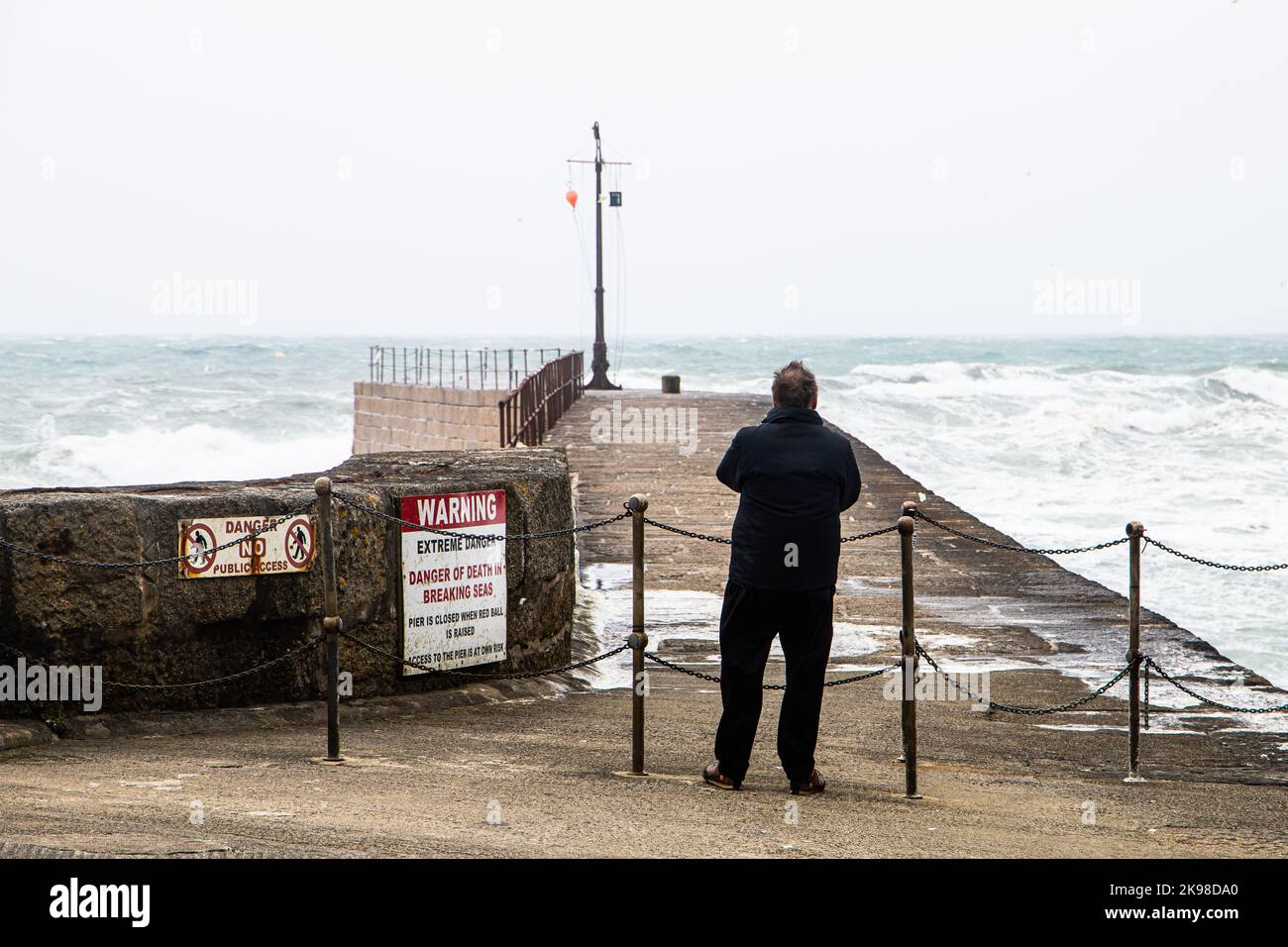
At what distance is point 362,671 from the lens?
7105mm

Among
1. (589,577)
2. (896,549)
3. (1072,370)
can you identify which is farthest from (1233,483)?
(1072,370)

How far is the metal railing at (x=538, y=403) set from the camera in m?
19.9

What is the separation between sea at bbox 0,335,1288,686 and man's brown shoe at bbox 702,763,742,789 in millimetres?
7520

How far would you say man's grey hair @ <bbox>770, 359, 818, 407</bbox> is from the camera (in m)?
5.67

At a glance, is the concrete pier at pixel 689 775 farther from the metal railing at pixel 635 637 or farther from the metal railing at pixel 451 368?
the metal railing at pixel 451 368

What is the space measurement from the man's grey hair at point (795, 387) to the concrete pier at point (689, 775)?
155 centimetres

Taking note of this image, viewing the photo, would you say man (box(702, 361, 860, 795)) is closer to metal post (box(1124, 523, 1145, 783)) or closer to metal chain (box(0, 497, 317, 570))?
metal post (box(1124, 523, 1145, 783))

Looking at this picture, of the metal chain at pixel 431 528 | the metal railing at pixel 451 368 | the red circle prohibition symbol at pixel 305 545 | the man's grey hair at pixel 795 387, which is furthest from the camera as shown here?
the metal railing at pixel 451 368

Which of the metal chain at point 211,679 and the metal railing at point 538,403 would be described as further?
the metal railing at point 538,403

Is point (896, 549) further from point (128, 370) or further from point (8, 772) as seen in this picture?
point (128, 370)

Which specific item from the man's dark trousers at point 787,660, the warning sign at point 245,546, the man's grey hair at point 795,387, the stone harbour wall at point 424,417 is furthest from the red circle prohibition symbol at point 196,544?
the stone harbour wall at point 424,417

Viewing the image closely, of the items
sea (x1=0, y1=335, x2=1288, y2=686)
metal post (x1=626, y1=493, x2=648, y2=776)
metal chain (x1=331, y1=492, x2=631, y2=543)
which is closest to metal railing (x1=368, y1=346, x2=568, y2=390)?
sea (x1=0, y1=335, x2=1288, y2=686)

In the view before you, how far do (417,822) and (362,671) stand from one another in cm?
238

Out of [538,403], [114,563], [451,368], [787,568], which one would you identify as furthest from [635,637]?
[451,368]
